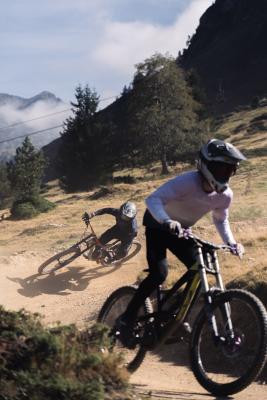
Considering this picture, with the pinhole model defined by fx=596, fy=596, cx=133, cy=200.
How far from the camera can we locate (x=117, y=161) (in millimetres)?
57625

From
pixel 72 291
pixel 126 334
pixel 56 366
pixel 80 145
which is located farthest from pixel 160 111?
pixel 56 366

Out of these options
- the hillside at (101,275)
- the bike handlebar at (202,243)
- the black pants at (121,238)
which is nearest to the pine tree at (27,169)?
the hillside at (101,275)

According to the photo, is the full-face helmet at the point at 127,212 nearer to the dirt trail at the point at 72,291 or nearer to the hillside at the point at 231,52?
the dirt trail at the point at 72,291

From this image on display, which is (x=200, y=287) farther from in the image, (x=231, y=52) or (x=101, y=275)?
(x=231, y=52)

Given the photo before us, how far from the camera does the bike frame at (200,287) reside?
215 inches

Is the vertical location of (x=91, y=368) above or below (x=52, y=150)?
above

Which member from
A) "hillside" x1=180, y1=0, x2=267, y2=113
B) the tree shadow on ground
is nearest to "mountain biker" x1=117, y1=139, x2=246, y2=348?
the tree shadow on ground

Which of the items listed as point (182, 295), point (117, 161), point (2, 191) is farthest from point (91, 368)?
point (2, 191)

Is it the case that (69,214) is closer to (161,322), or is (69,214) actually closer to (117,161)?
(161,322)

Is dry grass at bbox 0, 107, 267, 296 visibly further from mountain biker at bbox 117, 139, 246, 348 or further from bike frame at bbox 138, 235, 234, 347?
bike frame at bbox 138, 235, 234, 347

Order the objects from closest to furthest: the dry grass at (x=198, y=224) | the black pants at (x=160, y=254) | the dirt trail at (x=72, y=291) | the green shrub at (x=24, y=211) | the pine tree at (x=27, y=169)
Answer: the black pants at (x=160, y=254)
the dirt trail at (x=72, y=291)
the dry grass at (x=198, y=224)
the green shrub at (x=24, y=211)
the pine tree at (x=27, y=169)

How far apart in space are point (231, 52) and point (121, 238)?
128703 millimetres

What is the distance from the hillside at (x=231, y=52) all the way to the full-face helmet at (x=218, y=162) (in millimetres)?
104712

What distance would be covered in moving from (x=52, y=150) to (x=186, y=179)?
6041 inches
